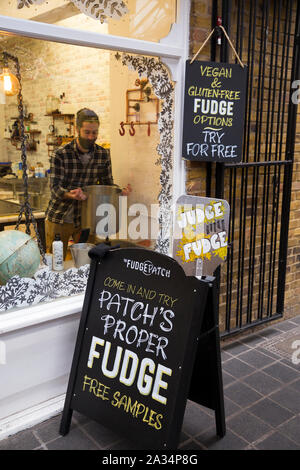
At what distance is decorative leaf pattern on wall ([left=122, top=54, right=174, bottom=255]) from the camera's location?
3.15m

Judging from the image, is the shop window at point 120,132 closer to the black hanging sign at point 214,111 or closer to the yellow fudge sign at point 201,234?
the black hanging sign at point 214,111

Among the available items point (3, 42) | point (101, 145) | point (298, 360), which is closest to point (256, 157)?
point (101, 145)

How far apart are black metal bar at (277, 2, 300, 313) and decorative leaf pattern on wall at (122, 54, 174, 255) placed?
47.7 inches

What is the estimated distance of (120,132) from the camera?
3795 mm

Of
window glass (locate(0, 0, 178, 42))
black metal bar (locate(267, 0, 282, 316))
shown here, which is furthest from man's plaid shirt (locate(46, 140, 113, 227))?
black metal bar (locate(267, 0, 282, 316))

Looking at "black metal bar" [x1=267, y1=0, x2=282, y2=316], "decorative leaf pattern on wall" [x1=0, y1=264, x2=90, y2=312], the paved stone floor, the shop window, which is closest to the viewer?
the paved stone floor

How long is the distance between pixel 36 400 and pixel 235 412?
1.28 meters

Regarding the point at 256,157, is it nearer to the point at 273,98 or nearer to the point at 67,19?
the point at 273,98

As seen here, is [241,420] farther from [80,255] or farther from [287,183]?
[287,183]

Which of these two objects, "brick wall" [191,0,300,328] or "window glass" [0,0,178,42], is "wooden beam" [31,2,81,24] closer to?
"window glass" [0,0,178,42]

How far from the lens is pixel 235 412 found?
9.52 feet

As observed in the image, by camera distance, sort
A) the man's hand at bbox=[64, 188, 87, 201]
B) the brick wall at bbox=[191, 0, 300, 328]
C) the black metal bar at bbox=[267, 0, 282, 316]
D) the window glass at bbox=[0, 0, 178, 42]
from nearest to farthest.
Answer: the window glass at bbox=[0, 0, 178, 42] → the brick wall at bbox=[191, 0, 300, 328] → the black metal bar at bbox=[267, 0, 282, 316] → the man's hand at bbox=[64, 188, 87, 201]

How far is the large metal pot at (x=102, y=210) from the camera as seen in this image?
365 centimetres

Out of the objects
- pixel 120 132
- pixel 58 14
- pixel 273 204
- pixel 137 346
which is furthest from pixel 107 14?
pixel 273 204
